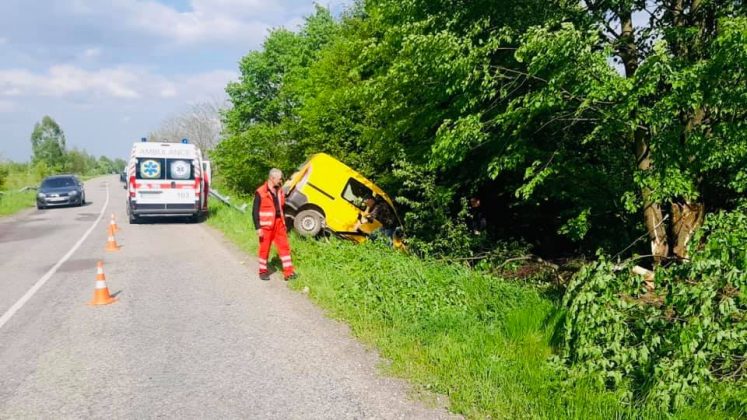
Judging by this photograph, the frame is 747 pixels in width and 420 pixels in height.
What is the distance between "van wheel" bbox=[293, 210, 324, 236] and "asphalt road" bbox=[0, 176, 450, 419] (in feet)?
10.3

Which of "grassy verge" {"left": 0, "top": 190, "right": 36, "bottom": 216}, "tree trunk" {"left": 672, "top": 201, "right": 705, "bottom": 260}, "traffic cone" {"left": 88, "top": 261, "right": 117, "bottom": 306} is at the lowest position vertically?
"grassy verge" {"left": 0, "top": 190, "right": 36, "bottom": 216}

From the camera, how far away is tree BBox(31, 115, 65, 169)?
314 ft

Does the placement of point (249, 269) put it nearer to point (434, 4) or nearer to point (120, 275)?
point (120, 275)

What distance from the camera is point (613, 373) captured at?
375 cm

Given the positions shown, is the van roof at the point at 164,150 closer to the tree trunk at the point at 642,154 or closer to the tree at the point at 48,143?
the tree trunk at the point at 642,154

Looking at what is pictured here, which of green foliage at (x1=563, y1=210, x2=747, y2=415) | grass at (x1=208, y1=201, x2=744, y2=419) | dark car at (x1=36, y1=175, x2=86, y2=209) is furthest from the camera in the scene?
dark car at (x1=36, y1=175, x2=86, y2=209)

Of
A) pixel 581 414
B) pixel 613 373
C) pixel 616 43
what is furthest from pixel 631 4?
pixel 581 414

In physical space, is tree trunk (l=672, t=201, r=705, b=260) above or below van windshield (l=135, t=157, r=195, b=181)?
below

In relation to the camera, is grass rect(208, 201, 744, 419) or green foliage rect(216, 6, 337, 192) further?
green foliage rect(216, 6, 337, 192)

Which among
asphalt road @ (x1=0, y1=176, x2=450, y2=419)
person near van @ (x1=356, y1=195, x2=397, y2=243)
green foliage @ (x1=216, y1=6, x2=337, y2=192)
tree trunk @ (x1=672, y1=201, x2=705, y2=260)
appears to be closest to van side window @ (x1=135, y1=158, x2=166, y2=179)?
asphalt road @ (x1=0, y1=176, x2=450, y2=419)

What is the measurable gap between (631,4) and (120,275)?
30.1ft

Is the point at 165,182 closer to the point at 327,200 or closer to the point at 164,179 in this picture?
the point at 164,179

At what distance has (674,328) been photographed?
12.2 feet

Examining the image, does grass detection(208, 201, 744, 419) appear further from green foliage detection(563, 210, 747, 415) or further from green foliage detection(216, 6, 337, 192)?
green foliage detection(216, 6, 337, 192)
